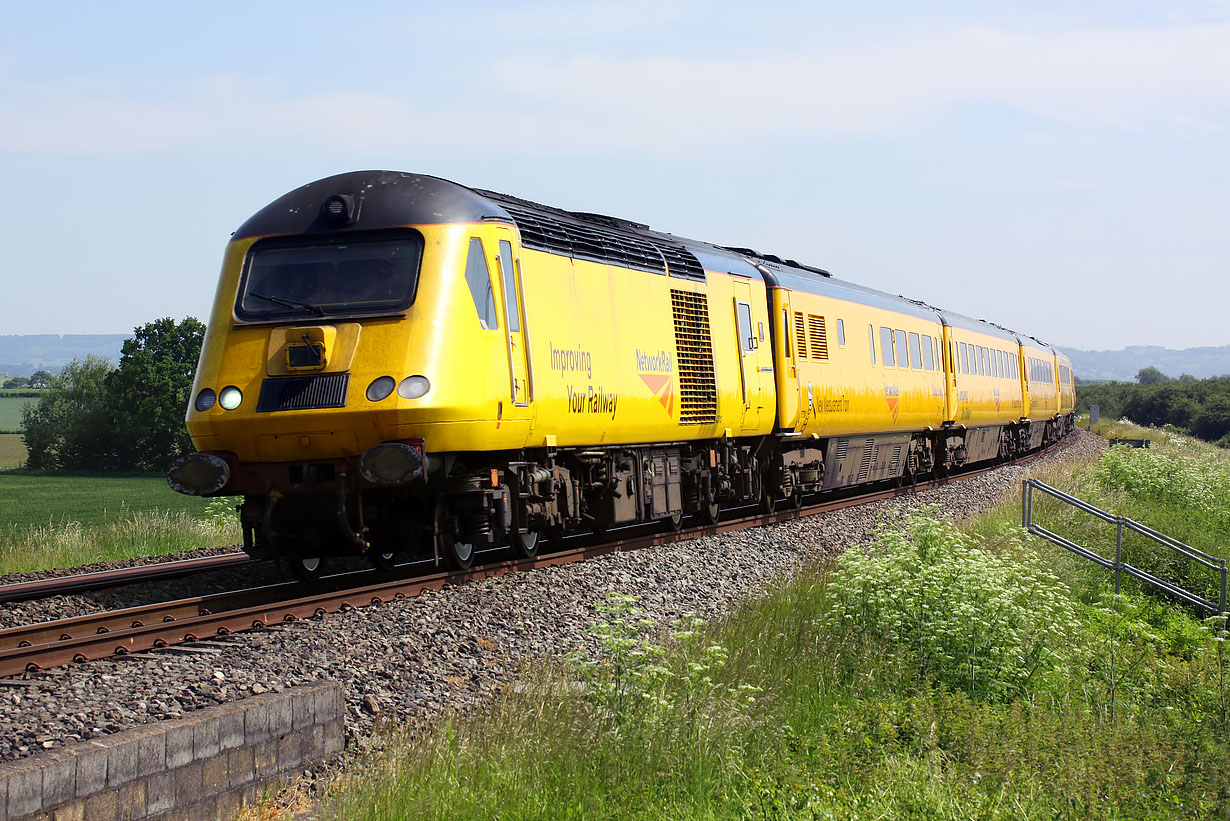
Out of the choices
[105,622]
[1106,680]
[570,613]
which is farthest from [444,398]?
[1106,680]

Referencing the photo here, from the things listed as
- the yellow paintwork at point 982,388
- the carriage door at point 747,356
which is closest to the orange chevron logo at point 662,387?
the carriage door at point 747,356

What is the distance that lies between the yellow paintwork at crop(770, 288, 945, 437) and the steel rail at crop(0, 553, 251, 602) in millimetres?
7952

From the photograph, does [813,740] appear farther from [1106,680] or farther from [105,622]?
[105,622]

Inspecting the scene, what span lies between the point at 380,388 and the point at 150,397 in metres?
50.5

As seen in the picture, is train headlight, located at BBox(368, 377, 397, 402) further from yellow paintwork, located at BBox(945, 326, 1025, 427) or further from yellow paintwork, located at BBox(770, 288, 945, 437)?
yellow paintwork, located at BBox(945, 326, 1025, 427)

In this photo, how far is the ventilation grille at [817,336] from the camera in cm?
1820

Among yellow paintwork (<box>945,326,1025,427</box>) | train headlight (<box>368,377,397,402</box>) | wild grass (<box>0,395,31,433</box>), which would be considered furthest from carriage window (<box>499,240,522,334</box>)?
wild grass (<box>0,395,31,433</box>)

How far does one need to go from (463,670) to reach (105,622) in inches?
109

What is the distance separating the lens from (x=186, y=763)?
573 cm

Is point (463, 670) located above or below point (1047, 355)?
below

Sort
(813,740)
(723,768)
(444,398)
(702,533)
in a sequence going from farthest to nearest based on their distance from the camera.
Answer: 1. (702,533)
2. (444,398)
3. (813,740)
4. (723,768)

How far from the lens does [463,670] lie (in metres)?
8.04

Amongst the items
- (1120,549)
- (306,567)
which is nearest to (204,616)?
(306,567)

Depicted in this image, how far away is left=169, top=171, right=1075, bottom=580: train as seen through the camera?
32.2 feet
